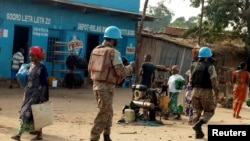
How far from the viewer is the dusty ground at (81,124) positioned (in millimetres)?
9117

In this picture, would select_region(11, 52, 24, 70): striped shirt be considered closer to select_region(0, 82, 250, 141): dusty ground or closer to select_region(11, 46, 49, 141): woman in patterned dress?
select_region(0, 82, 250, 141): dusty ground

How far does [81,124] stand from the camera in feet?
34.9

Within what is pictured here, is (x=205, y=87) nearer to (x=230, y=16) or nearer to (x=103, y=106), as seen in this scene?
(x=103, y=106)

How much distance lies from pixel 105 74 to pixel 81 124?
3402 mm

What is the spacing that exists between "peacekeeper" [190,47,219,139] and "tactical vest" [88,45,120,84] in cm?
233

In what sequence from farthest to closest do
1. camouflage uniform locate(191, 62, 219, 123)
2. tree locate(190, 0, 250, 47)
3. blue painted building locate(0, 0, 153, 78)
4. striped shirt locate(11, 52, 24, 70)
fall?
tree locate(190, 0, 250, 47) → blue painted building locate(0, 0, 153, 78) → striped shirt locate(11, 52, 24, 70) → camouflage uniform locate(191, 62, 219, 123)

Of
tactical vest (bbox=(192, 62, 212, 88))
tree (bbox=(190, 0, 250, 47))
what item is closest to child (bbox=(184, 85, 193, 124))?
tactical vest (bbox=(192, 62, 212, 88))

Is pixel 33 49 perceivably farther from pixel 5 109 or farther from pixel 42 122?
pixel 5 109

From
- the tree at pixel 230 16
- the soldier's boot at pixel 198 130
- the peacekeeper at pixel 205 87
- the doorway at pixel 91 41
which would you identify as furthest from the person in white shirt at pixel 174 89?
the tree at pixel 230 16

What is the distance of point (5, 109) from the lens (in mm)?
12453

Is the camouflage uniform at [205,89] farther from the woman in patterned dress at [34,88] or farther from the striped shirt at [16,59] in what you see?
the striped shirt at [16,59]

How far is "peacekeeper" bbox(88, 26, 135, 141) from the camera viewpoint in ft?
24.5

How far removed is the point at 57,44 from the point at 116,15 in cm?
395

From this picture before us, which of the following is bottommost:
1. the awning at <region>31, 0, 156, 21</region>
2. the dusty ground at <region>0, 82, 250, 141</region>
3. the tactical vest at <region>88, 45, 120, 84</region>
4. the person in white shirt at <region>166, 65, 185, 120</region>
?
the dusty ground at <region>0, 82, 250, 141</region>
